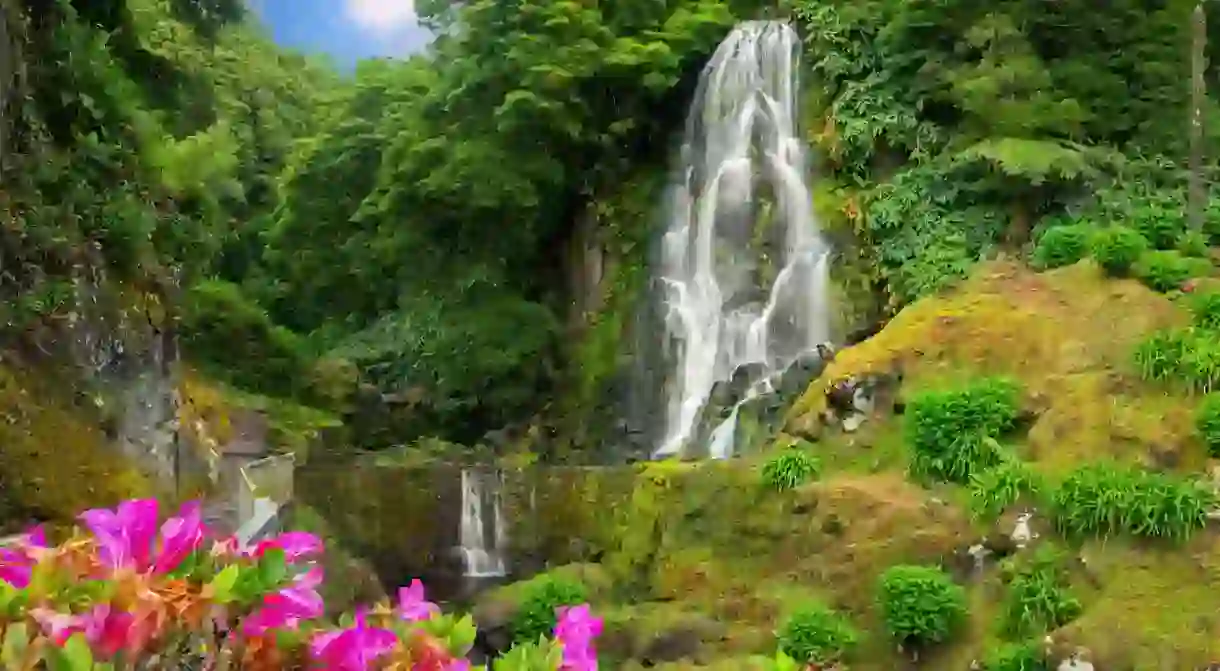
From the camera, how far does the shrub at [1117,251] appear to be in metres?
8.61

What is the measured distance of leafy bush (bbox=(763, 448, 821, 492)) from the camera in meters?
8.04

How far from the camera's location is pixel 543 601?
8148 mm

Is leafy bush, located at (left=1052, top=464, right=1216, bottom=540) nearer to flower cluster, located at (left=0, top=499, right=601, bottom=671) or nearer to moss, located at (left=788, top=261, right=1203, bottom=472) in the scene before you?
moss, located at (left=788, top=261, right=1203, bottom=472)

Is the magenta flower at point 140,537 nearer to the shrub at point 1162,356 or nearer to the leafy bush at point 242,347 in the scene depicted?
the shrub at point 1162,356

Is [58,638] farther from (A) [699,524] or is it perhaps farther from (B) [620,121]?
(B) [620,121]

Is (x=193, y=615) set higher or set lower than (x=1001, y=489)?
higher

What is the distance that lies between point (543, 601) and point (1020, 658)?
129 inches

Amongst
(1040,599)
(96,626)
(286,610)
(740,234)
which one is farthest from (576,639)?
(740,234)

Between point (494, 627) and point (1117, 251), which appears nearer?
point (494, 627)

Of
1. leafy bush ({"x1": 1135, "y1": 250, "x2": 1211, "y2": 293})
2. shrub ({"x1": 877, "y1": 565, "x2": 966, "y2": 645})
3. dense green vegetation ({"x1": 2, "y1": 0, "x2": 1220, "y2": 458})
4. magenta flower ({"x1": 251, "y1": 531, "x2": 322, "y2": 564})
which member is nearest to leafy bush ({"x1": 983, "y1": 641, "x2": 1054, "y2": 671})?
shrub ({"x1": 877, "y1": 565, "x2": 966, "y2": 645})

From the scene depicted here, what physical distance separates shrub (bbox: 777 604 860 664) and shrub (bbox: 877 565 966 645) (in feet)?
0.82

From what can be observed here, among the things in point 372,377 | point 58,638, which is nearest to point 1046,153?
point 372,377

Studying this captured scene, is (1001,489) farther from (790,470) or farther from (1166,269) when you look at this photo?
(1166,269)

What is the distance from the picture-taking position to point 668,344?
48.1ft
